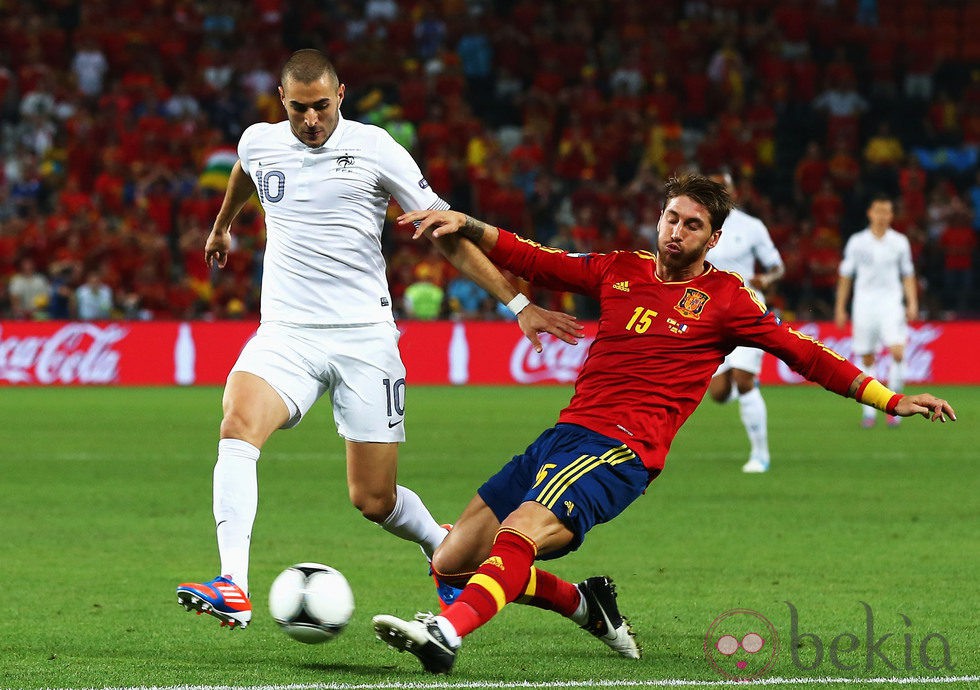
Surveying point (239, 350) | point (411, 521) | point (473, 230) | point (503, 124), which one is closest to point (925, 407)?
point (473, 230)

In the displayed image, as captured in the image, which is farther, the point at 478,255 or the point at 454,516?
the point at 454,516

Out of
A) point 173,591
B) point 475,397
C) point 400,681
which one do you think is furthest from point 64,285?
point 400,681

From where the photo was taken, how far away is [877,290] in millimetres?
16641

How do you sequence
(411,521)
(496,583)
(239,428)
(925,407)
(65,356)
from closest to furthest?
(496,583) < (925,407) < (239,428) < (411,521) < (65,356)

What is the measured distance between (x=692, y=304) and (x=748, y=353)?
6.36 metres

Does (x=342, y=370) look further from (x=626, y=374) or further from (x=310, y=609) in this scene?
(x=626, y=374)

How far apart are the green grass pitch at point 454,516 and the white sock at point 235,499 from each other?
39 cm

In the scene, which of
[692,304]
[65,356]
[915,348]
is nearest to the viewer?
[692,304]

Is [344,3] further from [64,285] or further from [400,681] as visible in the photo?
[400,681]

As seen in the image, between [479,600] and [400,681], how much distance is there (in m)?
0.44

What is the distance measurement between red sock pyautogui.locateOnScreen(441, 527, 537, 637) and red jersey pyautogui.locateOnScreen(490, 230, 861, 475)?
23.9 inches

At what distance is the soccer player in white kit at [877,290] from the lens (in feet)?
53.7

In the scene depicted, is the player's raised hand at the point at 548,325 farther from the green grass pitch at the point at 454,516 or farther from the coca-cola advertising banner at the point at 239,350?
the coca-cola advertising banner at the point at 239,350

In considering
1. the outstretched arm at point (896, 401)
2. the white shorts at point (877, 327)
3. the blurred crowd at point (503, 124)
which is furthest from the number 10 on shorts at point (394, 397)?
the blurred crowd at point (503, 124)
